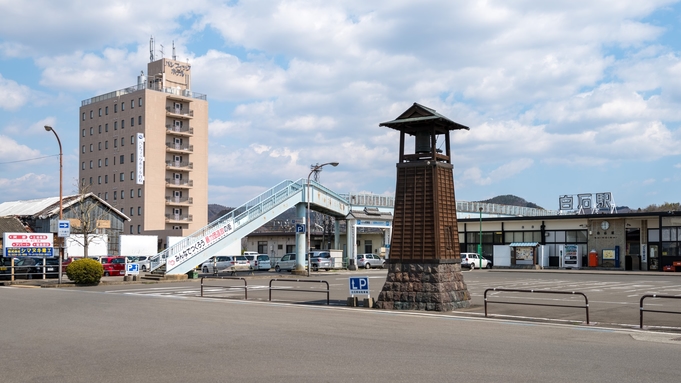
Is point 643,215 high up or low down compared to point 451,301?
up

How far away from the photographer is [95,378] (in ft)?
27.6

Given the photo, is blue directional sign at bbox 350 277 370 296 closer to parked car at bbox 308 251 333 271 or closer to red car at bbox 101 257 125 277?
red car at bbox 101 257 125 277

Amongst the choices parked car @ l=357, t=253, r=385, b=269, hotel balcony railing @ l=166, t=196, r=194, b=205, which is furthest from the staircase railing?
hotel balcony railing @ l=166, t=196, r=194, b=205

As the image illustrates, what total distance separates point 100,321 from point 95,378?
7.54m

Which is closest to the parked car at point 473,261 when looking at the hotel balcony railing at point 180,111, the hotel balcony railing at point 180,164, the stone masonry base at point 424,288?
the stone masonry base at point 424,288

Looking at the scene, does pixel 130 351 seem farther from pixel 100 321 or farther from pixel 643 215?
pixel 643 215

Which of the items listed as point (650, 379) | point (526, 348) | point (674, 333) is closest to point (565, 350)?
point (526, 348)

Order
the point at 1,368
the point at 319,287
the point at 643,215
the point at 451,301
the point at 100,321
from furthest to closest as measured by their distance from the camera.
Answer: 1. the point at 643,215
2. the point at 319,287
3. the point at 451,301
4. the point at 100,321
5. the point at 1,368

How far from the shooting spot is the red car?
145ft

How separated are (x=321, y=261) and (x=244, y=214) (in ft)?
41.5

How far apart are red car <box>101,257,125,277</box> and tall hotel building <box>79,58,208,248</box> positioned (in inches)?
1356

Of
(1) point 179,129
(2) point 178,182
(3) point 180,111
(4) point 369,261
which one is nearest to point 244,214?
(4) point 369,261

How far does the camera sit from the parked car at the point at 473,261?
5738cm

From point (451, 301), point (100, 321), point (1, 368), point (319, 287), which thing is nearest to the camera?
point (1, 368)
